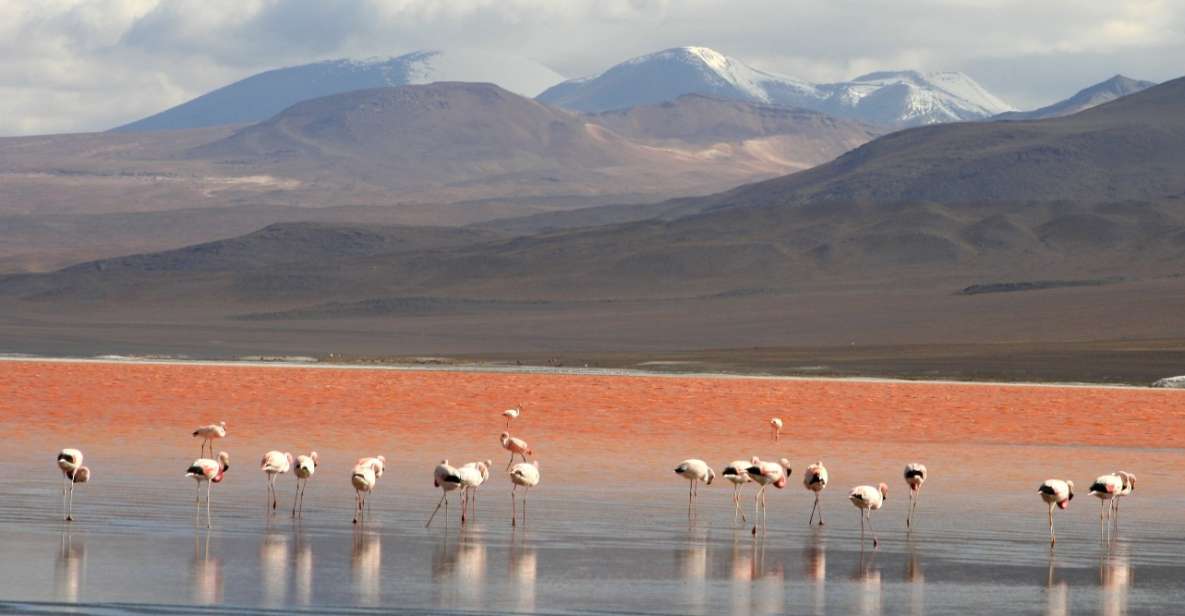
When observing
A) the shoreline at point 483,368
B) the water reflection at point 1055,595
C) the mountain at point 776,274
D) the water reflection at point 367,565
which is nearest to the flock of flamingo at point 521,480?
the water reflection at point 367,565

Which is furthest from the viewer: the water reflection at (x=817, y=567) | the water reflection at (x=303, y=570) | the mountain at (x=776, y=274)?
the mountain at (x=776, y=274)

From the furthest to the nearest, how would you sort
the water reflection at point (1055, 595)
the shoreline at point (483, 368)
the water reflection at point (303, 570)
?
the shoreline at point (483, 368) < the water reflection at point (1055, 595) < the water reflection at point (303, 570)

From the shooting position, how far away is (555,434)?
29.2 m

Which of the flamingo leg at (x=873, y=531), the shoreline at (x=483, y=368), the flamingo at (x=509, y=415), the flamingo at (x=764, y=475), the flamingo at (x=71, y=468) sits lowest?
the flamingo leg at (x=873, y=531)

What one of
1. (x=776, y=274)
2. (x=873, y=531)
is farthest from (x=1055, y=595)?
(x=776, y=274)

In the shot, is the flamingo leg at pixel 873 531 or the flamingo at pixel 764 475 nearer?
the flamingo leg at pixel 873 531

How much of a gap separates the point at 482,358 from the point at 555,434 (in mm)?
28455

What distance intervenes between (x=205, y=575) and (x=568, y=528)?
178 inches

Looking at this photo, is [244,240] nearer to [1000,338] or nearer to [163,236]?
[163,236]

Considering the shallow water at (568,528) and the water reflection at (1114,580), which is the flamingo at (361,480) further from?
the water reflection at (1114,580)

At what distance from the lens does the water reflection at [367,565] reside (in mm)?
13594

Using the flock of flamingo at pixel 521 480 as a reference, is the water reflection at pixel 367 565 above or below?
below

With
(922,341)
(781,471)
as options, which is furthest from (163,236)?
(781,471)

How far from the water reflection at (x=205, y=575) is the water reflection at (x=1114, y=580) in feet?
21.3
